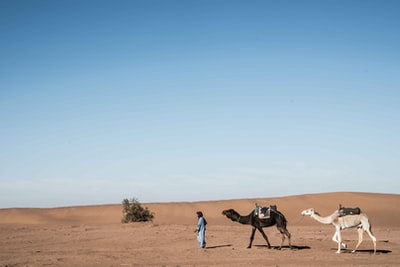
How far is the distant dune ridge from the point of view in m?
57.9

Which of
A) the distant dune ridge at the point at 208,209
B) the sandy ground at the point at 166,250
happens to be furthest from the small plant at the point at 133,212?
the distant dune ridge at the point at 208,209

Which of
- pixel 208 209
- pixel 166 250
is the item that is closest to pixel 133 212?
pixel 166 250

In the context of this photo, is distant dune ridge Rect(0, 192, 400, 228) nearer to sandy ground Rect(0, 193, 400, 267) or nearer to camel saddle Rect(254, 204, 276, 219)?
sandy ground Rect(0, 193, 400, 267)

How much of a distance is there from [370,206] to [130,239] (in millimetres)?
43923

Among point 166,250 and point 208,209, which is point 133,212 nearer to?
point 166,250

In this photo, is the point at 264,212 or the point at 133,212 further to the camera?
the point at 133,212

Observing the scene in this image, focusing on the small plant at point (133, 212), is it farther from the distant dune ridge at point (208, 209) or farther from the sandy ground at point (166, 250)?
the distant dune ridge at point (208, 209)

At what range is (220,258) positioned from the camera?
17.6 m

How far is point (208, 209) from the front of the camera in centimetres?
6506

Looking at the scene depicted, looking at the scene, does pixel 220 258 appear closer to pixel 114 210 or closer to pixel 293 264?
pixel 293 264

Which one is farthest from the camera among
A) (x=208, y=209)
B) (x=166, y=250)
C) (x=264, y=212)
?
(x=208, y=209)

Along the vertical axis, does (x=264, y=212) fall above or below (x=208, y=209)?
below

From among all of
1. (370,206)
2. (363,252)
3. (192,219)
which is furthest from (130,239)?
(370,206)

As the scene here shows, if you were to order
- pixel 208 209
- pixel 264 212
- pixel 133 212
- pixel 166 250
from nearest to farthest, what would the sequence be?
pixel 264 212 → pixel 166 250 → pixel 133 212 → pixel 208 209
